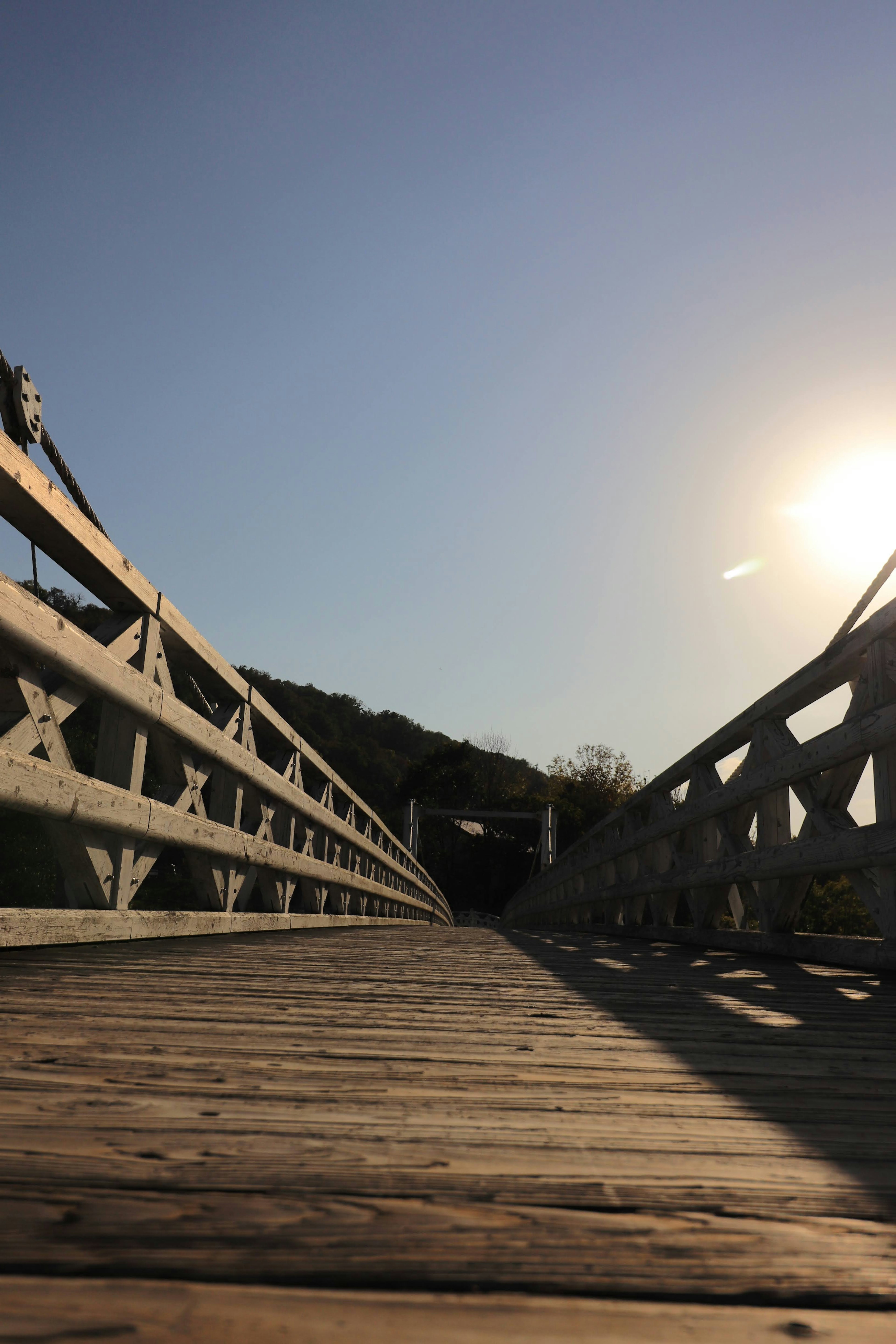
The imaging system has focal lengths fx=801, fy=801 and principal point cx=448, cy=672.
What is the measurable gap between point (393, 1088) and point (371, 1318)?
0.69 meters

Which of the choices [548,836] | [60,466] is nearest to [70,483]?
[60,466]

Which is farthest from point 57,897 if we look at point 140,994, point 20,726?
point 140,994

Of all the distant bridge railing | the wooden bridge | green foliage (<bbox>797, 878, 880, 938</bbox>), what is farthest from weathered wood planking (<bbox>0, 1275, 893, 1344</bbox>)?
green foliage (<bbox>797, 878, 880, 938</bbox>)

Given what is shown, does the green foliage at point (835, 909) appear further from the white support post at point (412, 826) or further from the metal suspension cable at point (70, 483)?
the white support post at point (412, 826)

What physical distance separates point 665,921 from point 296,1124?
6.27 meters

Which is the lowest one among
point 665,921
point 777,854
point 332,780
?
point 665,921

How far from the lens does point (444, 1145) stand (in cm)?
111

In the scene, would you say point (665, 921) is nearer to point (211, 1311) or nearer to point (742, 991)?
point (742, 991)

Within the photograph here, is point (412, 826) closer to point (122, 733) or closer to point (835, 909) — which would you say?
point (835, 909)

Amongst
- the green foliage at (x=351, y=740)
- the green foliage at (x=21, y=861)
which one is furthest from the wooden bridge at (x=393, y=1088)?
the green foliage at (x=351, y=740)

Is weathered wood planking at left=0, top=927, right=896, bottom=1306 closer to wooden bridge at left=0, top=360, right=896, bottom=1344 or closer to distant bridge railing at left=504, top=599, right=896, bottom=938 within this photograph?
wooden bridge at left=0, top=360, right=896, bottom=1344

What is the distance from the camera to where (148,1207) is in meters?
0.88

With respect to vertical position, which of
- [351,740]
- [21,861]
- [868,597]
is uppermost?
[351,740]

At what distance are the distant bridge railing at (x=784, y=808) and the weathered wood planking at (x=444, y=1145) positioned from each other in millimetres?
1389
